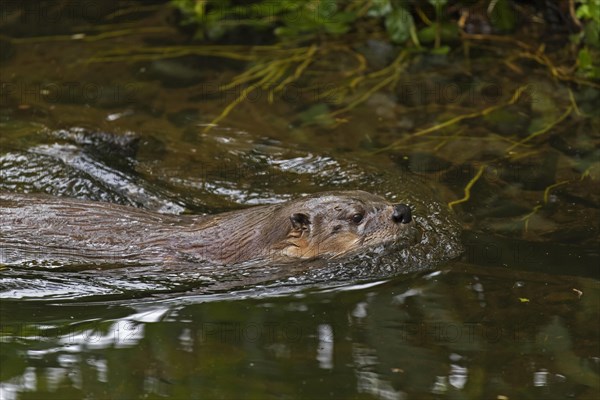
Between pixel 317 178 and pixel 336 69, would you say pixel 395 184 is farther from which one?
pixel 336 69

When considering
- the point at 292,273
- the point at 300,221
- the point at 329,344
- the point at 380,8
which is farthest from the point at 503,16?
the point at 329,344

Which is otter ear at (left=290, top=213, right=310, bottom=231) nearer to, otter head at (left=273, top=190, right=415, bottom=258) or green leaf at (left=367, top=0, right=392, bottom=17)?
otter head at (left=273, top=190, right=415, bottom=258)

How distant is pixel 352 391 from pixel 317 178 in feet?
8.60

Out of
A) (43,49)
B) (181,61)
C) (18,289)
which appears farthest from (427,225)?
(43,49)

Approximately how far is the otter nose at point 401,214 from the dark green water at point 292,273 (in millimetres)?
262

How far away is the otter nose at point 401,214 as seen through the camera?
5.25 meters

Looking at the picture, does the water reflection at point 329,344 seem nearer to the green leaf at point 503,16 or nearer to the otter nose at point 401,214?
the otter nose at point 401,214

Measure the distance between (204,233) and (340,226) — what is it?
72cm

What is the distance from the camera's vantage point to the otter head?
5.23 m

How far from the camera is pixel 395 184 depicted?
6.27 meters

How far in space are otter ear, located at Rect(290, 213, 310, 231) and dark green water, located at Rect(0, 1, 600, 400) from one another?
0.25 m

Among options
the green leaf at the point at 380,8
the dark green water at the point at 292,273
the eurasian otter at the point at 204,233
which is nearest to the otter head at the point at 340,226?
the eurasian otter at the point at 204,233

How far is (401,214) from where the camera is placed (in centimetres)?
525

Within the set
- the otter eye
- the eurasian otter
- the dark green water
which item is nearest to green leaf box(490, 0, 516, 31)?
the dark green water
